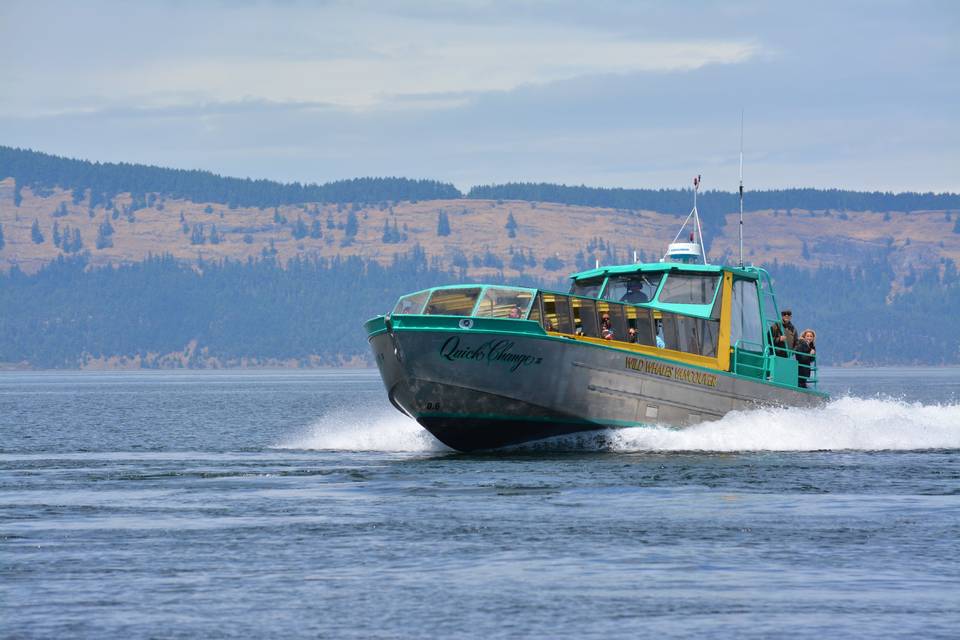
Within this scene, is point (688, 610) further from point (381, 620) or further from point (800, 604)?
point (381, 620)

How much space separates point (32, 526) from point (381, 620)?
9396 mm

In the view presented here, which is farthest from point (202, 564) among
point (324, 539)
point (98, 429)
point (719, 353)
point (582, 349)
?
point (98, 429)

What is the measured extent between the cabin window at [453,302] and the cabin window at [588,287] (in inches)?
241

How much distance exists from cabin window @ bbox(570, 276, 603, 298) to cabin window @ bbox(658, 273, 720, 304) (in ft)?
6.52

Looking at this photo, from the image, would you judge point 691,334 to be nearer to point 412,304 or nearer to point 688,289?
point 688,289

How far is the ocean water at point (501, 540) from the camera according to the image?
18.0 m

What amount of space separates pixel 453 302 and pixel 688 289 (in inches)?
282

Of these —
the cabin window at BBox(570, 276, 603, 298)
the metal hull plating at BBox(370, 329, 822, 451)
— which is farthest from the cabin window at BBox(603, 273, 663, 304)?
the metal hull plating at BBox(370, 329, 822, 451)

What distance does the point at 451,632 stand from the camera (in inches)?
679

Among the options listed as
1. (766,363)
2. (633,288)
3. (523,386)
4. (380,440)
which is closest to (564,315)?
(523,386)

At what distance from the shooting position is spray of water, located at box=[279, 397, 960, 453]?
1528 inches

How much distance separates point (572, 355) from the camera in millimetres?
37031

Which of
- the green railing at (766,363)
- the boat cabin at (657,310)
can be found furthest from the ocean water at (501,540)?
the boat cabin at (657,310)

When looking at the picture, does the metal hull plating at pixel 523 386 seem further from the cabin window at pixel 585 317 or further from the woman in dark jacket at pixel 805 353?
the woman in dark jacket at pixel 805 353
